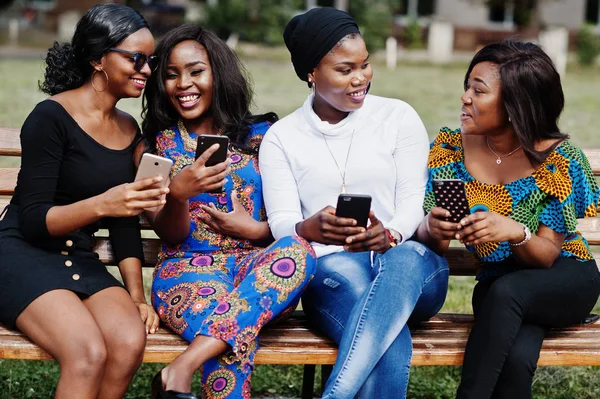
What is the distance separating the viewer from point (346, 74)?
3797mm

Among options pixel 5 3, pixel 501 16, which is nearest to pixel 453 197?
pixel 5 3

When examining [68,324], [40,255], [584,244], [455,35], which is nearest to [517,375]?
[584,244]

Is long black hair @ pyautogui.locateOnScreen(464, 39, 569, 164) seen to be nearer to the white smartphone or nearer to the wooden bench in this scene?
the wooden bench

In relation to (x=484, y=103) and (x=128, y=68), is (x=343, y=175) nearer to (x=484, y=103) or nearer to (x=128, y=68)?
(x=484, y=103)

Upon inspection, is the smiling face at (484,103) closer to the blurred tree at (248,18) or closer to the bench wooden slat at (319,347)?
the bench wooden slat at (319,347)

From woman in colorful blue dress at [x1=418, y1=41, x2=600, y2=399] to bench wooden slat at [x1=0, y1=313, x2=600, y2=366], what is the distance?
0.07 meters

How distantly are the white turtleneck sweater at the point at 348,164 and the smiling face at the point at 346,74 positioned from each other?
10cm

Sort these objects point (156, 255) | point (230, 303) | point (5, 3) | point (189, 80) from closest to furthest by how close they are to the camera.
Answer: point (230, 303) → point (189, 80) → point (156, 255) → point (5, 3)

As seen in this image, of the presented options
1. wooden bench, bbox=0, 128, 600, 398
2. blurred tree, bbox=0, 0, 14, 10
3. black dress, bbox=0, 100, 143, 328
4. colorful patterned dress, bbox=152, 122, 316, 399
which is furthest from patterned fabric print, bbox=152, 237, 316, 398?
blurred tree, bbox=0, 0, 14, 10

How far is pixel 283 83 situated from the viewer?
1775 cm

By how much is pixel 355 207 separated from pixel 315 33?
33.0 inches

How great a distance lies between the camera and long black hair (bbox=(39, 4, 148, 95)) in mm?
3656

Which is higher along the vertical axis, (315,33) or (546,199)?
(315,33)

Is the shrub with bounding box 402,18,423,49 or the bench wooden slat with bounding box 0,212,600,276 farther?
the shrub with bounding box 402,18,423,49
